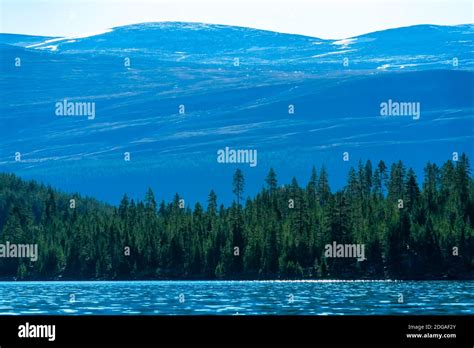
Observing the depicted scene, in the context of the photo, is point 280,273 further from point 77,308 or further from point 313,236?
point 77,308

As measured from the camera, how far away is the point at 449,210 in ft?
628

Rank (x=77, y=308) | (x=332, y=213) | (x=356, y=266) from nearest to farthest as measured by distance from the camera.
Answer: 1. (x=77, y=308)
2. (x=356, y=266)
3. (x=332, y=213)
